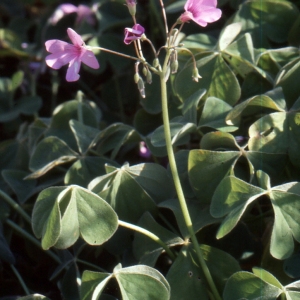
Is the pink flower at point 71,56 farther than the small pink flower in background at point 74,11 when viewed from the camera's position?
No

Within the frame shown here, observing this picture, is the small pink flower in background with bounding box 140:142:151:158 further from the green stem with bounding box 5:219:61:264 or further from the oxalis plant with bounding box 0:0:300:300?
the green stem with bounding box 5:219:61:264

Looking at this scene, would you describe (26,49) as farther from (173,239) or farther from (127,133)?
(173,239)

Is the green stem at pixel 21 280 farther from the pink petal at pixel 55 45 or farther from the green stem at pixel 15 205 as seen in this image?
the pink petal at pixel 55 45

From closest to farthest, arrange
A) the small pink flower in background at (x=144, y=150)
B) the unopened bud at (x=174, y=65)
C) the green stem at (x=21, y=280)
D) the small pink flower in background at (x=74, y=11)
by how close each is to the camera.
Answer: the unopened bud at (x=174, y=65), the green stem at (x=21, y=280), the small pink flower in background at (x=144, y=150), the small pink flower in background at (x=74, y=11)

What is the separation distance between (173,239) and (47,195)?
26 cm

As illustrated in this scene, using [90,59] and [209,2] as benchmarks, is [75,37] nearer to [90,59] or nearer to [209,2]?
[90,59]

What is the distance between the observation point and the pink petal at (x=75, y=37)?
878mm

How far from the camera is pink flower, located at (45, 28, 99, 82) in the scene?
0.90 metres

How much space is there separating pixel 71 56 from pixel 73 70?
0.03m

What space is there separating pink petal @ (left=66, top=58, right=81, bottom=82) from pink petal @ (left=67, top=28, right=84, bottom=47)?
0.11ft

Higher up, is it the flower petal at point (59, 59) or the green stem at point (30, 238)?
the flower petal at point (59, 59)

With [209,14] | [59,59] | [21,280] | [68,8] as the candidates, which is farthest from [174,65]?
[68,8]

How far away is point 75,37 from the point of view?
0.89 metres

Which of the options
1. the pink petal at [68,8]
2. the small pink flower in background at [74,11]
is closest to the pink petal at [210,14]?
the small pink flower in background at [74,11]
